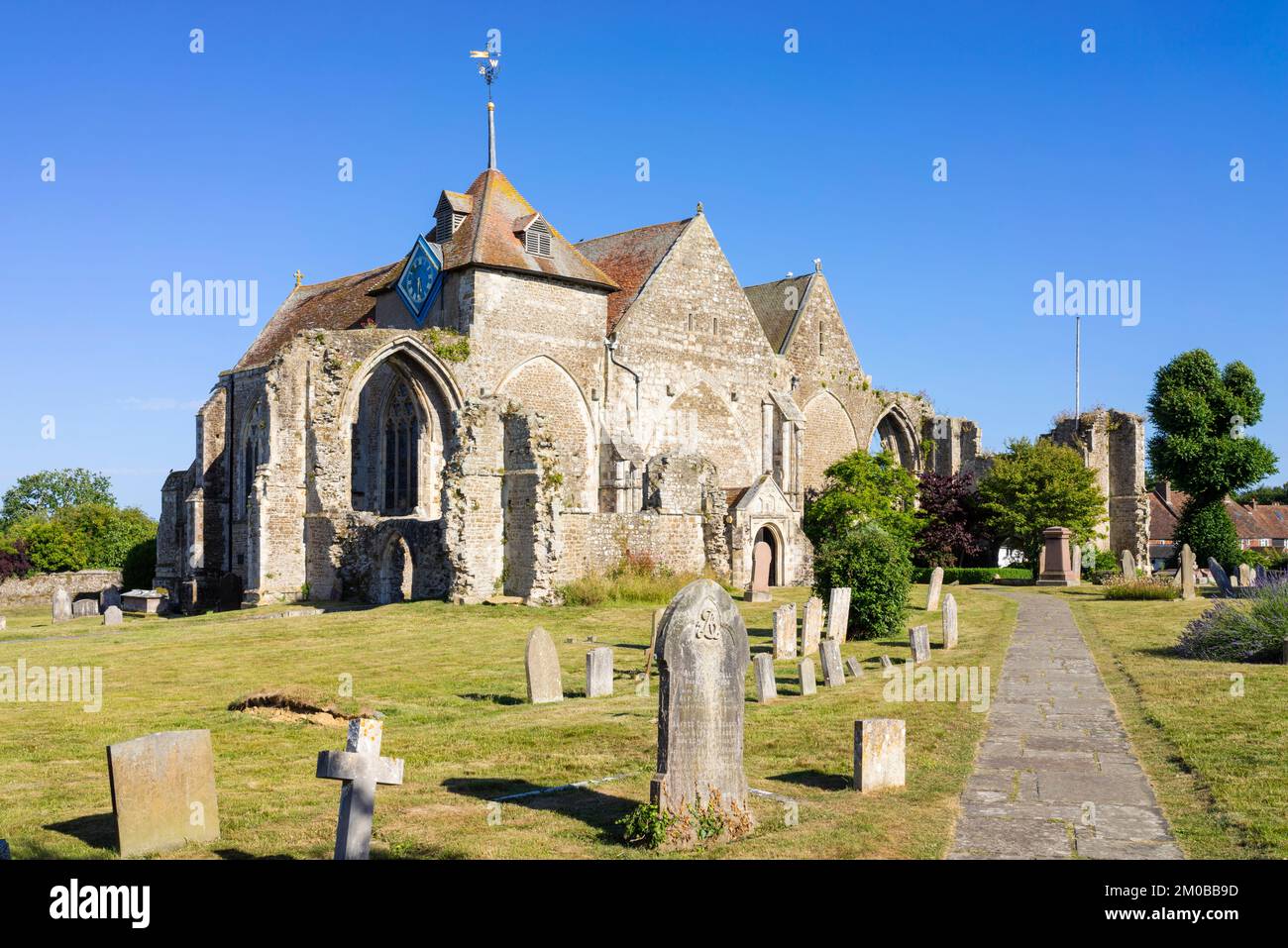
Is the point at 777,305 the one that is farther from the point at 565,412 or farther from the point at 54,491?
the point at 54,491

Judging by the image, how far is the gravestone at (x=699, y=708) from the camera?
7.88m

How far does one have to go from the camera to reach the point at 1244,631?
1675cm

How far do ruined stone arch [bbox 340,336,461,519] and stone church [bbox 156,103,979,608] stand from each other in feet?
0.24

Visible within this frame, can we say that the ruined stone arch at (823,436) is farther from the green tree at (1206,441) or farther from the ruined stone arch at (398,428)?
the ruined stone arch at (398,428)

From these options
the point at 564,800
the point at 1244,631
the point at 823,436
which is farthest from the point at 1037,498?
the point at 564,800

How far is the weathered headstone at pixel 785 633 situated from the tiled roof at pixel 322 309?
2625 cm

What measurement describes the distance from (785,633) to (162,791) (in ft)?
39.8

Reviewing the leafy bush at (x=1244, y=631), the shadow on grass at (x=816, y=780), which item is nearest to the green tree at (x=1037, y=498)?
the leafy bush at (x=1244, y=631)

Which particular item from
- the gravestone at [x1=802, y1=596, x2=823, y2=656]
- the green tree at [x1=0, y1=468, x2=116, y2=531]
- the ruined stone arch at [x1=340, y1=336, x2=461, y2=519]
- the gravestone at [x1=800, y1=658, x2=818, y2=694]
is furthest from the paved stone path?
the green tree at [x1=0, y1=468, x2=116, y2=531]

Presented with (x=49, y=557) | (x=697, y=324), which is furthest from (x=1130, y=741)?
(x=49, y=557)

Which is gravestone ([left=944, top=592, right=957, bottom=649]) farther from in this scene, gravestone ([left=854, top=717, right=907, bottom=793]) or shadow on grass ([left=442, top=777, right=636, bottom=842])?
shadow on grass ([left=442, top=777, right=636, bottom=842])
